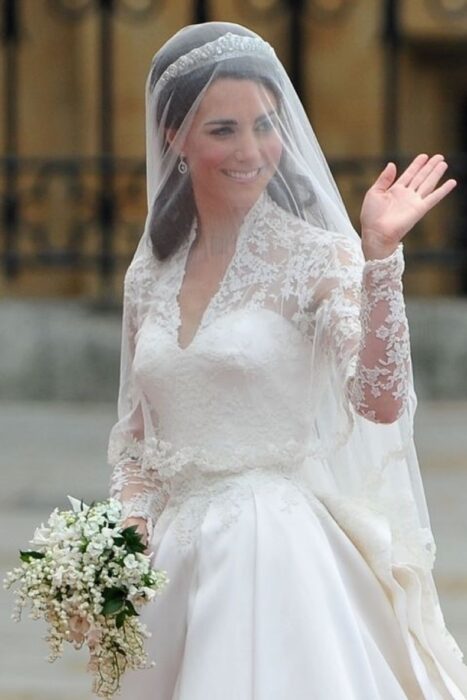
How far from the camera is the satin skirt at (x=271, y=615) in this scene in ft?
11.3

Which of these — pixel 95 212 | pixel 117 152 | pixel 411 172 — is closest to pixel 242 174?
pixel 411 172

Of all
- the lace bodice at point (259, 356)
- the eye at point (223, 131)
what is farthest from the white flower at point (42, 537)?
the eye at point (223, 131)

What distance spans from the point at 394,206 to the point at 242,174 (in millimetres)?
392

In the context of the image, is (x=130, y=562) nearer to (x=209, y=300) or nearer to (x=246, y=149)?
(x=209, y=300)

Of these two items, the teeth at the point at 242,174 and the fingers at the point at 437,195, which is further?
the teeth at the point at 242,174

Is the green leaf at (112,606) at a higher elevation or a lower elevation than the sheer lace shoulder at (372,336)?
lower

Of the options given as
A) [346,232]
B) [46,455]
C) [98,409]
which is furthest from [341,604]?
[98,409]

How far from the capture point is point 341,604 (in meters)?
3.51

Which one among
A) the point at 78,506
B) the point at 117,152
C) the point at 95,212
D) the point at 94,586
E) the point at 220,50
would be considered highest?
the point at 220,50

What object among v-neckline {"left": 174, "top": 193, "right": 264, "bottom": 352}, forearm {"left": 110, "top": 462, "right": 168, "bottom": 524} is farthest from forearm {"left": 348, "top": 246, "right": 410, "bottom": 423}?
forearm {"left": 110, "top": 462, "right": 168, "bottom": 524}

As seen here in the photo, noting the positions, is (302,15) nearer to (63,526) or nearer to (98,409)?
(98,409)

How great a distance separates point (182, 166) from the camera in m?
3.84

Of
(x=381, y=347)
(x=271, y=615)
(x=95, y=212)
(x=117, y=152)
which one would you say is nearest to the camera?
(x=381, y=347)

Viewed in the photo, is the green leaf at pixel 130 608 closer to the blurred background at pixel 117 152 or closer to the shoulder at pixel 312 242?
the shoulder at pixel 312 242
